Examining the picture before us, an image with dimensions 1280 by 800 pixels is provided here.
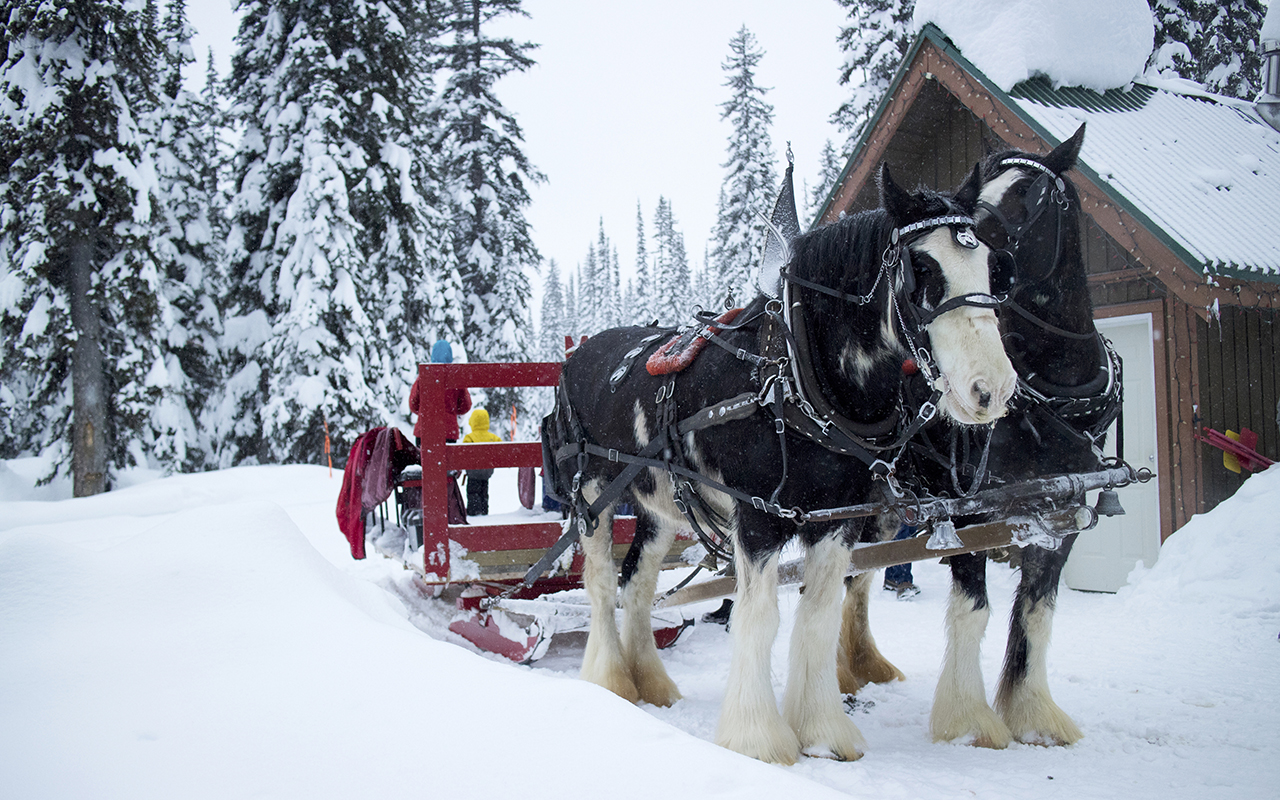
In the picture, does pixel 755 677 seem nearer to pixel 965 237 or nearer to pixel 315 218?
pixel 965 237

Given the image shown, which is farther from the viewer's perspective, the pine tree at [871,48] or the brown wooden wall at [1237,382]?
the pine tree at [871,48]

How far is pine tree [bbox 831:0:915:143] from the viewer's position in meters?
14.3

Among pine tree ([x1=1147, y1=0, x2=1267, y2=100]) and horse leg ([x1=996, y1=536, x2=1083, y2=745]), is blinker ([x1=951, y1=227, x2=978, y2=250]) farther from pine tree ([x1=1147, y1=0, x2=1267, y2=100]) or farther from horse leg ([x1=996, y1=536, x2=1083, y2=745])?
pine tree ([x1=1147, y1=0, x2=1267, y2=100])

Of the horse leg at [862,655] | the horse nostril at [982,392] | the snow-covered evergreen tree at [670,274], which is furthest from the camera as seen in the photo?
the snow-covered evergreen tree at [670,274]

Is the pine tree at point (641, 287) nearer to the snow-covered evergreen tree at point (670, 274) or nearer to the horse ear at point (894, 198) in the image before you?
the snow-covered evergreen tree at point (670, 274)

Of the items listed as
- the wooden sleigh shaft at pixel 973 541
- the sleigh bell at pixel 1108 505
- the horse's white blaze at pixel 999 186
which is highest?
the horse's white blaze at pixel 999 186

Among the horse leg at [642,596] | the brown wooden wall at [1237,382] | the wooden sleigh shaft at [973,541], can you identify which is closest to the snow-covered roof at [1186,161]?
the brown wooden wall at [1237,382]

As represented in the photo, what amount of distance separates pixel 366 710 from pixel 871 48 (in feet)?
50.5

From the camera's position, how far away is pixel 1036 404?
3482 millimetres

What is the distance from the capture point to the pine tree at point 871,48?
1428 cm

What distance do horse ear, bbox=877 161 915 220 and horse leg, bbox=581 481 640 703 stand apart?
7.41ft

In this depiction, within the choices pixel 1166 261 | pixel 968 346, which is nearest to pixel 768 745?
pixel 968 346

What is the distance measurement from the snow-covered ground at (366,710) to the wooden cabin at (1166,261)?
→ 7.19 ft

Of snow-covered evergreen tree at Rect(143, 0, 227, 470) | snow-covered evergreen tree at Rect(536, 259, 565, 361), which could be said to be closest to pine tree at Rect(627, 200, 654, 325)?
snow-covered evergreen tree at Rect(536, 259, 565, 361)
